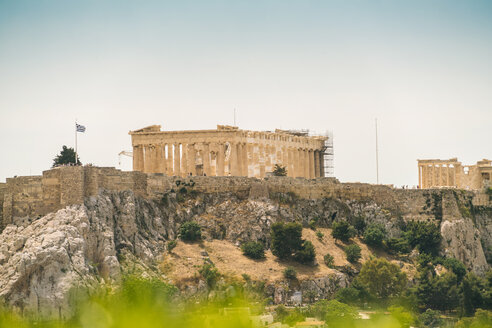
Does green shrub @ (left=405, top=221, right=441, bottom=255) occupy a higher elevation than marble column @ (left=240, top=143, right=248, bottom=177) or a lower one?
lower

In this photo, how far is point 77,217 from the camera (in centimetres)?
5872

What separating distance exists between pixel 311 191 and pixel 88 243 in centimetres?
2658

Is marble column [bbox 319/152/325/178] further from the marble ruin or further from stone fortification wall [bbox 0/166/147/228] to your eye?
stone fortification wall [bbox 0/166/147/228]

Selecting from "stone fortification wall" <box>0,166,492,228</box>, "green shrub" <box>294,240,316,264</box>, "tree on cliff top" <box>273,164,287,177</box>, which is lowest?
"green shrub" <box>294,240,316,264</box>

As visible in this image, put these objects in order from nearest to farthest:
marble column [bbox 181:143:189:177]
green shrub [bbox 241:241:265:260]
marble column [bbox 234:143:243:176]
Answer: green shrub [bbox 241:241:265:260], marble column [bbox 181:143:189:177], marble column [bbox 234:143:243:176]

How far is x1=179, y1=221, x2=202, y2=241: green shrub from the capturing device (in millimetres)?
67875

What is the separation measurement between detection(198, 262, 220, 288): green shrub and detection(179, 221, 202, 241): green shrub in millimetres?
4482

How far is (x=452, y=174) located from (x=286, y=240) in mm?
36022

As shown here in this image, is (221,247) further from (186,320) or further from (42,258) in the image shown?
(186,320)

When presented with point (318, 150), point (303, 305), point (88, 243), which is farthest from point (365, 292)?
point (318, 150)

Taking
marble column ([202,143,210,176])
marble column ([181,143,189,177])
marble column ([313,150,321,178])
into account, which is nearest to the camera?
marble column ([202,143,210,176])

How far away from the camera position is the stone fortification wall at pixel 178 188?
6109 centimetres

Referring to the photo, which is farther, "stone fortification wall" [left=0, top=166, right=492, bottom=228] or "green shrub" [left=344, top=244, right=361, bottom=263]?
"green shrub" [left=344, top=244, right=361, bottom=263]

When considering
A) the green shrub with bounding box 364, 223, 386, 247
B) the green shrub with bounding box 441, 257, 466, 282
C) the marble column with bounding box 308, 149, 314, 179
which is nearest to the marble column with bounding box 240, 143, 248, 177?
the marble column with bounding box 308, 149, 314, 179
